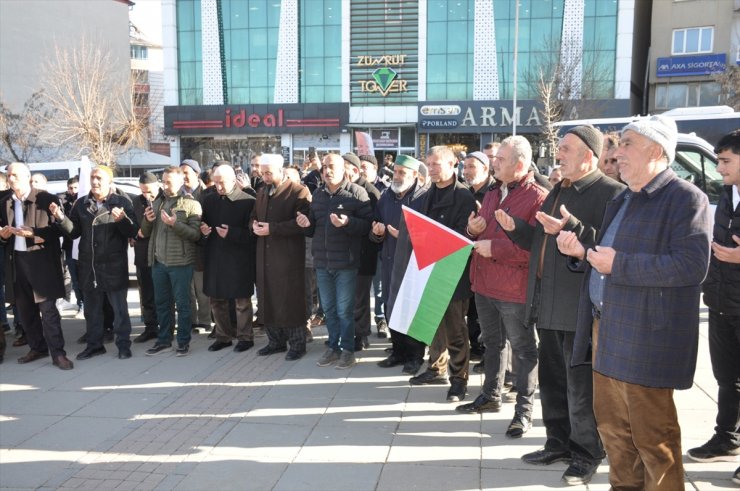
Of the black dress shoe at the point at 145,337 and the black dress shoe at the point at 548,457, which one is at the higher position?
the black dress shoe at the point at 548,457

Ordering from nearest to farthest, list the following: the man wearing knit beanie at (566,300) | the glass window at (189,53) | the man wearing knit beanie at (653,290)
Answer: the man wearing knit beanie at (653,290)
the man wearing knit beanie at (566,300)
the glass window at (189,53)

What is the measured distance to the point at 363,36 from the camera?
38.6 meters

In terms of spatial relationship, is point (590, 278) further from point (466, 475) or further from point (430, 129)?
point (430, 129)

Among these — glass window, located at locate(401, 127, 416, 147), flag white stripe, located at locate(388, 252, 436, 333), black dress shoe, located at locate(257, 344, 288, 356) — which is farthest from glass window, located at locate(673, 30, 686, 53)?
flag white stripe, located at locate(388, 252, 436, 333)

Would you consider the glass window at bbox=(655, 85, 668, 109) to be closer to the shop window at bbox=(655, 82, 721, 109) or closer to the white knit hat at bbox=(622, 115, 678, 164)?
the shop window at bbox=(655, 82, 721, 109)

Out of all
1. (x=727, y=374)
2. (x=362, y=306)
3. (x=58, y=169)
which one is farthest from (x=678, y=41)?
(x=727, y=374)

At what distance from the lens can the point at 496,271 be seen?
Answer: 4.70 m

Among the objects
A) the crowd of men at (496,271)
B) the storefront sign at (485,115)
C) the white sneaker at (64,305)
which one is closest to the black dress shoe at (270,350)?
the crowd of men at (496,271)

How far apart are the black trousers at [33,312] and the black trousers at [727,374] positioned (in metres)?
6.51

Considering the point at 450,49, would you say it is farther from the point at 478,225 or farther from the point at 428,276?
the point at 478,225

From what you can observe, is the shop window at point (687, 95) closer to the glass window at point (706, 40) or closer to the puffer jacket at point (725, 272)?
the glass window at point (706, 40)

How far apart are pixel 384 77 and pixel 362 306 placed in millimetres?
33370

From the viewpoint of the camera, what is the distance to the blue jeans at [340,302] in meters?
6.55

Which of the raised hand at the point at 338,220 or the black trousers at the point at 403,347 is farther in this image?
the black trousers at the point at 403,347
